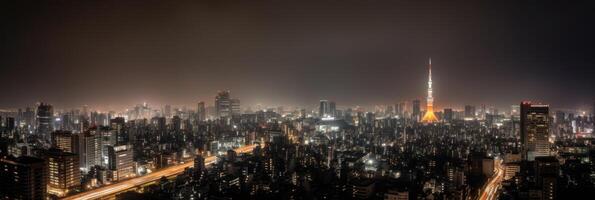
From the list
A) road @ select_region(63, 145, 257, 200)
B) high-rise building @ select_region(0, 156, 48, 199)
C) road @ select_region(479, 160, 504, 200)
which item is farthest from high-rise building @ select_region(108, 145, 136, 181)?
road @ select_region(479, 160, 504, 200)

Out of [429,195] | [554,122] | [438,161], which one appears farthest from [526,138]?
[429,195]

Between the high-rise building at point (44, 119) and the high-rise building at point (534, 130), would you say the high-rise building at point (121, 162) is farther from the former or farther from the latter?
the high-rise building at point (534, 130)

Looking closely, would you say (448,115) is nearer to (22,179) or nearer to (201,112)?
(201,112)

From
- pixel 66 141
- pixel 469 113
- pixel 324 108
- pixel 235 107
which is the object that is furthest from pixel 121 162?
pixel 469 113

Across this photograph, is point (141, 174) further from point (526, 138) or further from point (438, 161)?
point (526, 138)

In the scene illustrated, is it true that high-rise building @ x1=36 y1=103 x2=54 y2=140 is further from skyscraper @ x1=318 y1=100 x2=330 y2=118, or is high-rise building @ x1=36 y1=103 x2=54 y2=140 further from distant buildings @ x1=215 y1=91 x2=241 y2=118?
skyscraper @ x1=318 y1=100 x2=330 y2=118
